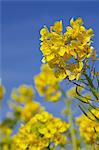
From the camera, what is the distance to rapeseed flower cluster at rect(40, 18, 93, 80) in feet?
10.0

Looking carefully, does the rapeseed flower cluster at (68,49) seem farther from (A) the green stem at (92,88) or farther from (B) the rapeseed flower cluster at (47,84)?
(B) the rapeseed flower cluster at (47,84)

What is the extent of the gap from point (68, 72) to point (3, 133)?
5825 millimetres

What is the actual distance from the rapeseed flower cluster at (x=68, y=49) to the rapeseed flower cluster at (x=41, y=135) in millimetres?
1151

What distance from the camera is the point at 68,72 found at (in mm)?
Answer: 3062

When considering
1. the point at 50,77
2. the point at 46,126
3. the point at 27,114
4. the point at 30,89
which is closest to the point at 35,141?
the point at 46,126

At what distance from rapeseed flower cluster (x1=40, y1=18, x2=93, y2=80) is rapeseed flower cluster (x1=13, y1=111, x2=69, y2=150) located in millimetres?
1151

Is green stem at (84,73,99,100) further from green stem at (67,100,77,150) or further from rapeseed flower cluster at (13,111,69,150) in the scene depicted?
green stem at (67,100,77,150)

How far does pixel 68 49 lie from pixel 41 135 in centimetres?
135

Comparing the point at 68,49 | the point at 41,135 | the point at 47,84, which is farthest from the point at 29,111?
the point at 68,49

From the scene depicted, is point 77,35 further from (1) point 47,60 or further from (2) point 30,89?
(2) point 30,89

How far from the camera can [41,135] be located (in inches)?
166

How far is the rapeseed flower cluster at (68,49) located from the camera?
3.05 meters

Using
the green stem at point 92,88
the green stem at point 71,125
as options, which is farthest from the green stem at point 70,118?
the green stem at point 92,88

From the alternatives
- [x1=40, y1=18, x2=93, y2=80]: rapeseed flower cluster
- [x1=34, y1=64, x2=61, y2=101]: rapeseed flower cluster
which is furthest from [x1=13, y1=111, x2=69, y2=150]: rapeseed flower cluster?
[x1=34, y1=64, x2=61, y2=101]: rapeseed flower cluster
